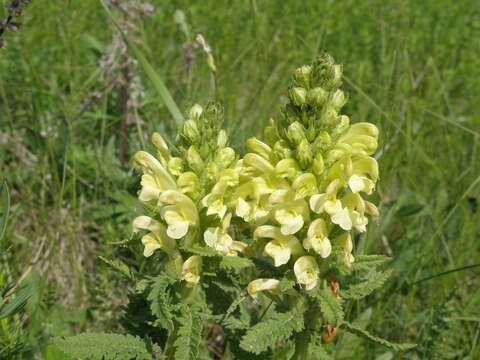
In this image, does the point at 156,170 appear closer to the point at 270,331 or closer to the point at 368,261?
the point at 270,331

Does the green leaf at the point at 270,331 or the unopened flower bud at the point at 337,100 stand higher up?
the unopened flower bud at the point at 337,100

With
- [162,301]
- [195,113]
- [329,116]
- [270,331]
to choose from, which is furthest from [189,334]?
[329,116]

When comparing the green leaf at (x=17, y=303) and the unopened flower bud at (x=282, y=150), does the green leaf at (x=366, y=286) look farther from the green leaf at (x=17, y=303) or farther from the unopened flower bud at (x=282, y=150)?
the green leaf at (x=17, y=303)

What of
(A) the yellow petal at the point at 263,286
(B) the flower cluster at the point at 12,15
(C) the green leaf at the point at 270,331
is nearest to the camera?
(C) the green leaf at the point at 270,331

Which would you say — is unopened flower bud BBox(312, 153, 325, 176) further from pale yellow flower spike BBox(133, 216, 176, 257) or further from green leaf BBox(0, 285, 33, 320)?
green leaf BBox(0, 285, 33, 320)

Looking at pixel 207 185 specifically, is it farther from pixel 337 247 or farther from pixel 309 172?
pixel 337 247

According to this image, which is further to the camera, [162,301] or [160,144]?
[160,144]

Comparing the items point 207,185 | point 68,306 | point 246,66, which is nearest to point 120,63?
point 246,66

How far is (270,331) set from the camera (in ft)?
5.79

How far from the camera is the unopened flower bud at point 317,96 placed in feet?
5.94

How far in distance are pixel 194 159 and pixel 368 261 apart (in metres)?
0.65

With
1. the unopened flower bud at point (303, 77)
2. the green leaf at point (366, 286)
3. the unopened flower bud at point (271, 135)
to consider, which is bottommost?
the green leaf at point (366, 286)

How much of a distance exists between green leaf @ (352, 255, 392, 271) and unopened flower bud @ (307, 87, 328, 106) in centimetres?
52

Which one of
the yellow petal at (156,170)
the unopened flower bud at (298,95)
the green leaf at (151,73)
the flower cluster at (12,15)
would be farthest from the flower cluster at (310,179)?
the flower cluster at (12,15)
